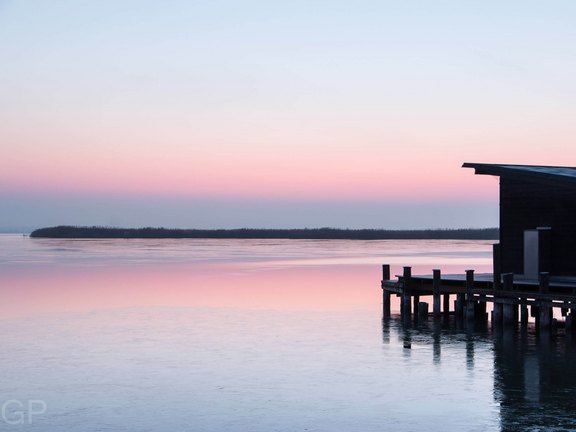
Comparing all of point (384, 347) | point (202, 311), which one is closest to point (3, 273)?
point (202, 311)

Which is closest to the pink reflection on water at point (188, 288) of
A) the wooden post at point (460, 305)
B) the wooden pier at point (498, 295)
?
the wooden pier at point (498, 295)

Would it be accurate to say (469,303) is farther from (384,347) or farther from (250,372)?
(250,372)

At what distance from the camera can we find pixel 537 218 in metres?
34.7

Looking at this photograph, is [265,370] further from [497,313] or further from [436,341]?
[497,313]

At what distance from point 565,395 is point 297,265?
194 feet

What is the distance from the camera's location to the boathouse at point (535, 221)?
33.5 metres

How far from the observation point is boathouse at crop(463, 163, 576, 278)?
33469 mm

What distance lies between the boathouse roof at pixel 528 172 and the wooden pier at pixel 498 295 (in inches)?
149

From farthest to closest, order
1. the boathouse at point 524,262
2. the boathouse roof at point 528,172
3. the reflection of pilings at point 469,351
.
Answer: the boathouse roof at point 528,172, the boathouse at point 524,262, the reflection of pilings at point 469,351

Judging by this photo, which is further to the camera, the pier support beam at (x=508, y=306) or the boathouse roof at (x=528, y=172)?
the boathouse roof at (x=528, y=172)

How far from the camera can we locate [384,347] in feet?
91.8

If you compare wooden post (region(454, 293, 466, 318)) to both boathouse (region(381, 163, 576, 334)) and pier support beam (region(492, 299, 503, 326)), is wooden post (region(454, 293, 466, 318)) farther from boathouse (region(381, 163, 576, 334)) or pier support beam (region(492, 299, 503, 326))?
pier support beam (region(492, 299, 503, 326))

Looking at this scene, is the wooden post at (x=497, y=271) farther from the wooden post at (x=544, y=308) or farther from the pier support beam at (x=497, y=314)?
the wooden post at (x=544, y=308)

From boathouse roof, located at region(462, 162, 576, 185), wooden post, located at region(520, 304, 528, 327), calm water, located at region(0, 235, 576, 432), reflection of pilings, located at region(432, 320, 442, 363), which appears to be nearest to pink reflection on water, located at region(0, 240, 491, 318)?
calm water, located at region(0, 235, 576, 432)
